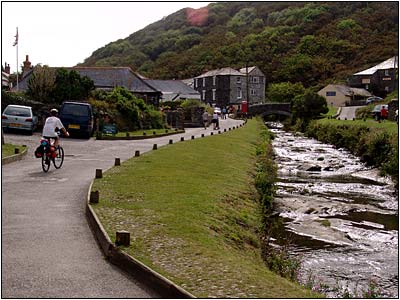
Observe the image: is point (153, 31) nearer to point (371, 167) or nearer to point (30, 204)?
point (371, 167)

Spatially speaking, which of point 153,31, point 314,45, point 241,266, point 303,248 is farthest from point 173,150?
point 153,31

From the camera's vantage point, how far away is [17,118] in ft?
102

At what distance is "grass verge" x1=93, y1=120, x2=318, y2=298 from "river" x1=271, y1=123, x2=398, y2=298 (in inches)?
50.1

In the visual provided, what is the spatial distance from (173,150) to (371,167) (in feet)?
36.8

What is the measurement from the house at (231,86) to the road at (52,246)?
315 feet

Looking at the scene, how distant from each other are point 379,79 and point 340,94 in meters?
A: 11.0

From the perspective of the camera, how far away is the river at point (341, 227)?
35.6 feet

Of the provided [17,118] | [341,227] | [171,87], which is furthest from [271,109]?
[341,227]

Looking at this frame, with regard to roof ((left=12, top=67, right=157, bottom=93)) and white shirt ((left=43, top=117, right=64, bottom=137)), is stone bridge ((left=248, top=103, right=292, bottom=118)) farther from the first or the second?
white shirt ((left=43, top=117, right=64, bottom=137))

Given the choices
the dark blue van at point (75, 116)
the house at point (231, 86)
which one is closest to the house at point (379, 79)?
the house at point (231, 86)

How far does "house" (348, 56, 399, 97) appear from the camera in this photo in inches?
3944

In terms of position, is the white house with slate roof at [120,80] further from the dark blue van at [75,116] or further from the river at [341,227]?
the river at [341,227]

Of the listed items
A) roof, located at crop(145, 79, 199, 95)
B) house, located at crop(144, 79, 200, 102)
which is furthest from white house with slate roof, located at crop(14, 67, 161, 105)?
roof, located at crop(145, 79, 199, 95)

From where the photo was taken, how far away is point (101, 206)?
11.0 metres
